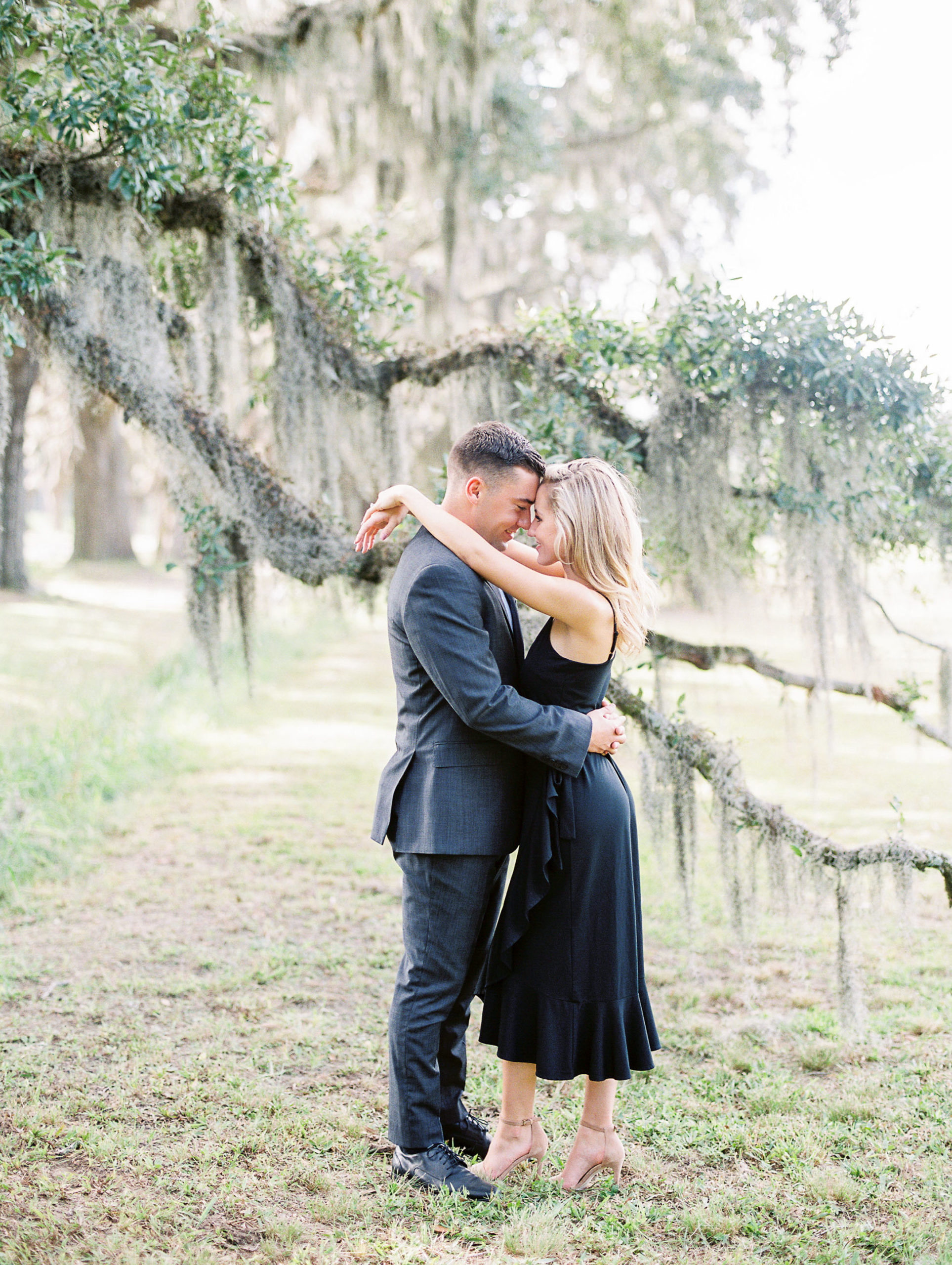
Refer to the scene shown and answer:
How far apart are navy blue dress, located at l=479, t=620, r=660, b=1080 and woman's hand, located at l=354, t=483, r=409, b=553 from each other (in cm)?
74

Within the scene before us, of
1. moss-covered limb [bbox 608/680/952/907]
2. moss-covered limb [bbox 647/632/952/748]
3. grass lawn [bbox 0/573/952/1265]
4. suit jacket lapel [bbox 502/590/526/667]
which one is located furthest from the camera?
moss-covered limb [bbox 647/632/952/748]

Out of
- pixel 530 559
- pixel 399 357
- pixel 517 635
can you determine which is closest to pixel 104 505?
pixel 399 357

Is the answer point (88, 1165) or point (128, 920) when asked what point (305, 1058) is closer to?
point (88, 1165)

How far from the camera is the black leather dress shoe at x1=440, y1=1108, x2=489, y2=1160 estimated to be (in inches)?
128

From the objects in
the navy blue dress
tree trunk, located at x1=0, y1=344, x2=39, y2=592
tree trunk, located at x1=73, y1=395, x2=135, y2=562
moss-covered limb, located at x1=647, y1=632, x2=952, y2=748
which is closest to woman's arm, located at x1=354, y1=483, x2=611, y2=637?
the navy blue dress

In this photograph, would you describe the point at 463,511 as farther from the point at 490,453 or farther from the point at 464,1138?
the point at 464,1138

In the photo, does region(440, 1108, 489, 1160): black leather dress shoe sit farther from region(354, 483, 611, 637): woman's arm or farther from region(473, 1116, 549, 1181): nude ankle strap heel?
region(354, 483, 611, 637): woman's arm

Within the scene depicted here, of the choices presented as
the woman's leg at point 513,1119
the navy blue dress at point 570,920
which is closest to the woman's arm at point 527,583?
the navy blue dress at point 570,920

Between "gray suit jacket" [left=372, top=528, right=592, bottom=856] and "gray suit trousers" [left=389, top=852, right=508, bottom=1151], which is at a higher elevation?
"gray suit jacket" [left=372, top=528, right=592, bottom=856]

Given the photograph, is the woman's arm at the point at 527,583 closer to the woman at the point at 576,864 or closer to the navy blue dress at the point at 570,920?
the woman at the point at 576,864

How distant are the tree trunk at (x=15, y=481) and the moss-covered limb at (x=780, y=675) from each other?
197 inches

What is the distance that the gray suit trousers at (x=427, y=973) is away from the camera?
2.95 meters

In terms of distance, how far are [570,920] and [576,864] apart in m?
0.16

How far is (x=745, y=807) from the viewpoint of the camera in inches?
164
